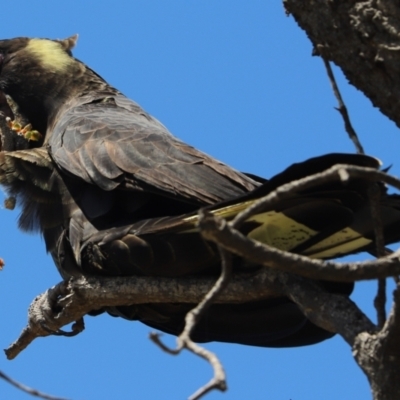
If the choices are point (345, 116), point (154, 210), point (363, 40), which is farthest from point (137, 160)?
point (363, 40)

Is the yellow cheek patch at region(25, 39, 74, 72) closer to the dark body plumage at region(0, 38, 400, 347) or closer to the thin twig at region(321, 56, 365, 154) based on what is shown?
the dark body plumage at region(0, 38, 400, 347)

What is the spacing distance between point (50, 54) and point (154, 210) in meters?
1.72

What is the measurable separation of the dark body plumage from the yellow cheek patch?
20.7 inches

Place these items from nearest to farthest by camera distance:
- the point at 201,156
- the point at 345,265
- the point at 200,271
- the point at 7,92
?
the point at 345,265, the point at 200,271, the point at 201,156, the point at 7,92

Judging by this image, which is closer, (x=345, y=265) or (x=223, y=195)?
(x=345, y=265)

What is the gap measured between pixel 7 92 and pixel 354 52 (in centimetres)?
297

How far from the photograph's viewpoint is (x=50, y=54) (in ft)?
17.2

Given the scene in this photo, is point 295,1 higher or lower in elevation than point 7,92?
lower

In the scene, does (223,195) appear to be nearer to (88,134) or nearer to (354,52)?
(88,134)

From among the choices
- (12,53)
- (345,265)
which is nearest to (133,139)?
(12,53)

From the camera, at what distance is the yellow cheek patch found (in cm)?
515

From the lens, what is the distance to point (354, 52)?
100 inches

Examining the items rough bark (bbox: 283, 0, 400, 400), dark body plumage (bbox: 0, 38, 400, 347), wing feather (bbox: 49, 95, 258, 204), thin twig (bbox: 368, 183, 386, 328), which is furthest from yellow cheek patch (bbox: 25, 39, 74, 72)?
thin twig (bbox: 368, 183, 386, 328)

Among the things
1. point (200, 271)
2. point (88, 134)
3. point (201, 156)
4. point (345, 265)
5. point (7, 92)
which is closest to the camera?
point (345, 265)
